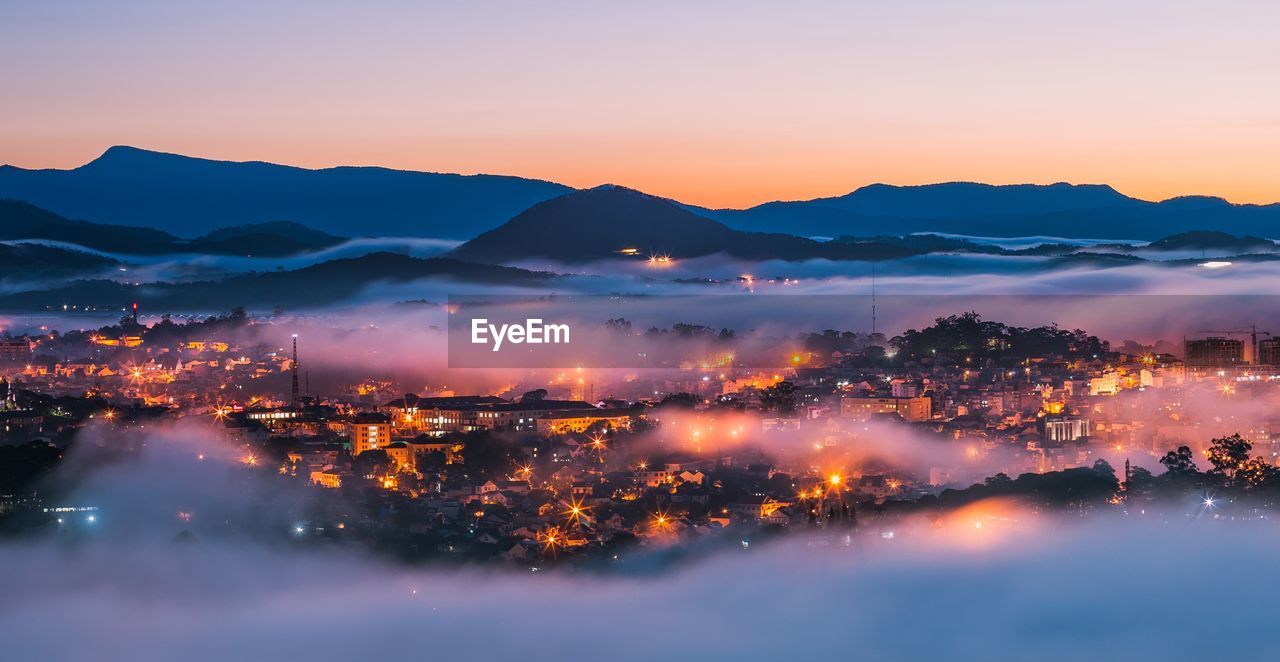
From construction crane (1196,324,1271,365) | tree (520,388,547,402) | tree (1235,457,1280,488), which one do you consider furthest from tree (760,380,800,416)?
construction crane (1196,324,1271,365)

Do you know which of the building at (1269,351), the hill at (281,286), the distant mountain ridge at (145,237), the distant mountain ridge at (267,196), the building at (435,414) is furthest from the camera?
the distant mountain ridge at (267,196)

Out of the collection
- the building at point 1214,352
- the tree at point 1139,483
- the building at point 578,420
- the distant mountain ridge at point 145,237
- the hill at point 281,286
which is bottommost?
the tree at point 1139,483

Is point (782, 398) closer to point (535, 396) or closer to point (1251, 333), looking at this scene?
point (535, 396)

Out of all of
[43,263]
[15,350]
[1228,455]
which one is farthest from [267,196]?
[1228,455]

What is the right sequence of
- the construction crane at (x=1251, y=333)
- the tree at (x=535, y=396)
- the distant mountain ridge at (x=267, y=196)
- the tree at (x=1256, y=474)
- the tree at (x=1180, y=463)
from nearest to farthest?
1. the tree at (x=1256, y=474)
2. the tree at (x=1180, y=463)
3. the tree at (x=535, y=396)
4. the construction crane at (x=1251, y=333)
5. the distant mountain ridge at (x=267, y=196)

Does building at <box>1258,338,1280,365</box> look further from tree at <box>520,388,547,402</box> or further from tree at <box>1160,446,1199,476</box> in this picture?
tree at <box>520,388,547,402</box>

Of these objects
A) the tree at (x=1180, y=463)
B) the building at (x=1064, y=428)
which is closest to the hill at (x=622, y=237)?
the building at (x=1064, y=428)

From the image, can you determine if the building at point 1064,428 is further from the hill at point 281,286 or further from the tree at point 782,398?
the hill at point 281,286
